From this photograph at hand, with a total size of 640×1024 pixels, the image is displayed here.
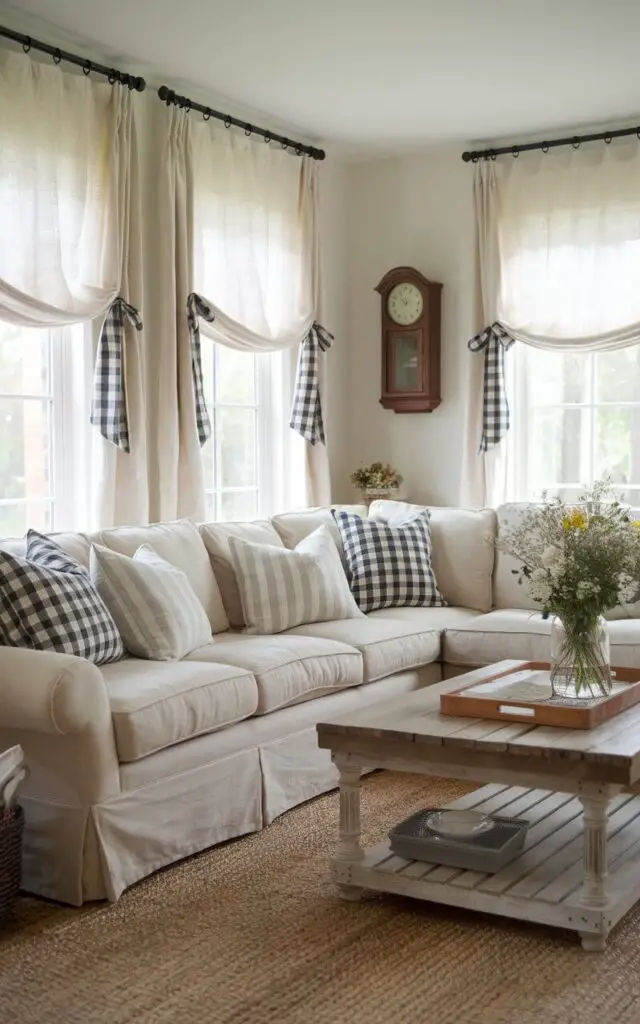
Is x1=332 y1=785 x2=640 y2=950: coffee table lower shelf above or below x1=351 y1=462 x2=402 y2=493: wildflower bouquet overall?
below

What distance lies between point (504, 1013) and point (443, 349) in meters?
4.22

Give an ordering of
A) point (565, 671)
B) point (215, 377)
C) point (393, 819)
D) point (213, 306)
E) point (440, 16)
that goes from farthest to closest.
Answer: point (215, 377)
point (213, 306)
point (440, 16)
point (393, 819)
point (565, 671)

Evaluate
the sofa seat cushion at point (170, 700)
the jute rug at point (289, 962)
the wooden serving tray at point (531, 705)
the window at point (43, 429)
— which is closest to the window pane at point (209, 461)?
the window at point (43, 429)

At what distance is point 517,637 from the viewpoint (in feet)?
14.9

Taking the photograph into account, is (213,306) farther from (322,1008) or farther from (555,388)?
(322,1008)

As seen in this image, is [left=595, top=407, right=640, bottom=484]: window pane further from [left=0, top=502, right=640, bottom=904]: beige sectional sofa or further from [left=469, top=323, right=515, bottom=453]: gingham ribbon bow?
[left=0, top=502, right=640, bottom=904]: beige sectional sofa

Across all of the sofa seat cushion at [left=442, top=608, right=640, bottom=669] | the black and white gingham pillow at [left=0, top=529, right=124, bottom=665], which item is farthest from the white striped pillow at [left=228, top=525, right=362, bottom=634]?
the black and white gingham pillow at [left=0, top=529, right=124, bottom=665]

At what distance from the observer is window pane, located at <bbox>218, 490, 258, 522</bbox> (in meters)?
5.70

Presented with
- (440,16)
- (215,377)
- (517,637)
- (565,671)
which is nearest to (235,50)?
(440,16)

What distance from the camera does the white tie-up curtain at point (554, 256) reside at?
5.64m

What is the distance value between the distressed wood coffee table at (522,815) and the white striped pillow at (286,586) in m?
1.18

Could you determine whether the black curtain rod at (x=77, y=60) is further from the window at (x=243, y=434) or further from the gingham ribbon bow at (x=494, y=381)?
the gingham ribbon bow at (x=494, y=381)

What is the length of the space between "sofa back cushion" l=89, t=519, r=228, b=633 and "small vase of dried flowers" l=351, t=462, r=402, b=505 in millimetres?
1774

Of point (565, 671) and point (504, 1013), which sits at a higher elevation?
point (565, 671)
